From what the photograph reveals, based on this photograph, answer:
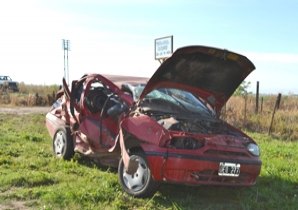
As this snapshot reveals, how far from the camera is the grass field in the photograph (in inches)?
240

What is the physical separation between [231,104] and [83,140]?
11.8 metres

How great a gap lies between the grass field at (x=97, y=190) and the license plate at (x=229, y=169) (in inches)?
16.7

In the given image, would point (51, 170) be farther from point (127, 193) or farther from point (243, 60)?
point (243, 60)

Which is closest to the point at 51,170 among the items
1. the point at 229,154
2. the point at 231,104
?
the point at 229,154

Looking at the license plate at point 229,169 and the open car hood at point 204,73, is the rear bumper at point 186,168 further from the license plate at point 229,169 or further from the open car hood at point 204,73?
the open car hood at point 204,73

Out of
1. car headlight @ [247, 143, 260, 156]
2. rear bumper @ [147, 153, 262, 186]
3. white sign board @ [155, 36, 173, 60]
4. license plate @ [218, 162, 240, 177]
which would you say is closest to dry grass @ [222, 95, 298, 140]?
white sign board @ [155, 36, 173, 60]

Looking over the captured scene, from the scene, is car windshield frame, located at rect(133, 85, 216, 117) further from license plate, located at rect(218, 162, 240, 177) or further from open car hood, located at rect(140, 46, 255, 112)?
license plate, located at rect(218, 162, 240, 177)

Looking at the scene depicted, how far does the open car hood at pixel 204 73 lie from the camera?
21.7 feet

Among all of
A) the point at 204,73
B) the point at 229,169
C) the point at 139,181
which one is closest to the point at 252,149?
the point at 229,169

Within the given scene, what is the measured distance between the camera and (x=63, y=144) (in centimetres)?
891

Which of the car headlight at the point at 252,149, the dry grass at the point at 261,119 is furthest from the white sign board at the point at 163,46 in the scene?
the car headlight at the point at 252,149

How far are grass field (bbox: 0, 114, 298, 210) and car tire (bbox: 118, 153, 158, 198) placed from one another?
0.10 metres

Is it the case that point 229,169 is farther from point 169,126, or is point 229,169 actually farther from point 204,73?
point 204,73

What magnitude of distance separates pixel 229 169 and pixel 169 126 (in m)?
0.99
